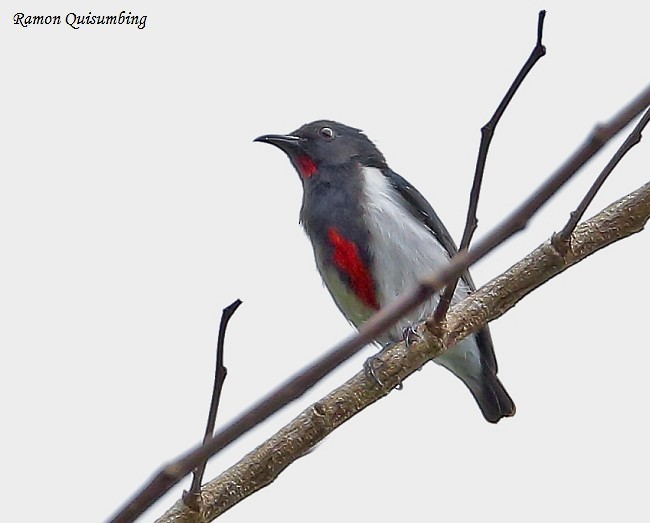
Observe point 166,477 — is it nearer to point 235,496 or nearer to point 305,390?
point 305,390

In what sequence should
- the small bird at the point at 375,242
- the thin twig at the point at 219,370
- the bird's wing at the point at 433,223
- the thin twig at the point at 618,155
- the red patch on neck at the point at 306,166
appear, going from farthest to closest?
the red patch on neck at the point at 306,166, the bird's wing at the point at 433,223, the small bird at the point at 375,242, the thin twig at the point at 618,155, the thin twig at the point at 219,370

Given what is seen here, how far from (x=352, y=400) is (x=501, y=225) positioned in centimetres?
232

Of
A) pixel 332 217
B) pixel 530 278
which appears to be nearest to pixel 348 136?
pixel 332 217

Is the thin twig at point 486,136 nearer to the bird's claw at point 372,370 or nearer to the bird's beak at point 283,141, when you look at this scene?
the bird's claw at point 372,370

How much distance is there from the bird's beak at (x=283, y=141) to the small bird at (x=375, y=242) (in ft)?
0.38

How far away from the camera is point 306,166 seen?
7.81 meters

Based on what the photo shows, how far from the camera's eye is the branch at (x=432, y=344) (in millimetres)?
3162

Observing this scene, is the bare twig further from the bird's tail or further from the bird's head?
the bird's head

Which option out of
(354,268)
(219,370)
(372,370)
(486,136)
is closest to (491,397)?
(354,268)

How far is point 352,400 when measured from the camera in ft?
11.7

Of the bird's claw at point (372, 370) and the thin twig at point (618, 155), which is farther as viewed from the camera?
the bird's claw at point (372, 370)

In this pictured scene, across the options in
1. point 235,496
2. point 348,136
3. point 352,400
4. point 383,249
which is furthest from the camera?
point 348,136

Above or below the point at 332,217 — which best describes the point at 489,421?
below

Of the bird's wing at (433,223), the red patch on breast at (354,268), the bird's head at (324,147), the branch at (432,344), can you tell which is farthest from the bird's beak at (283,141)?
the branch at (432,344)
